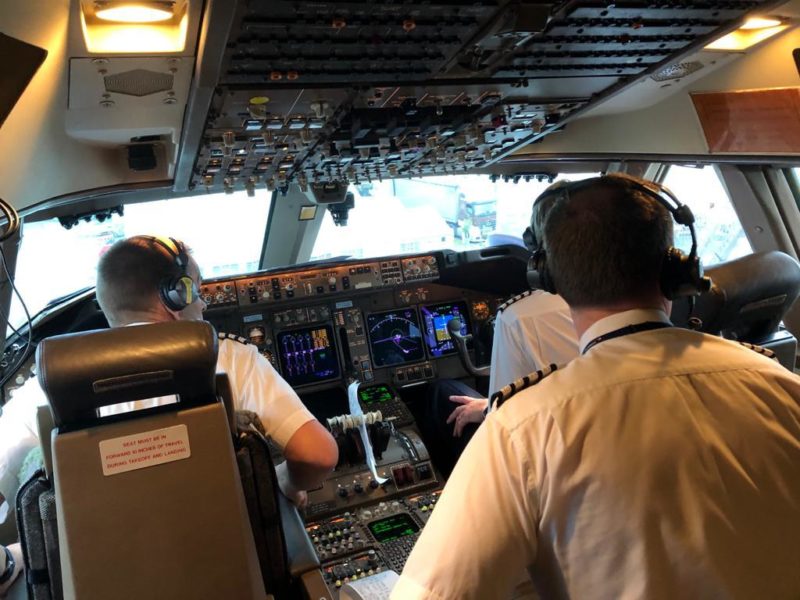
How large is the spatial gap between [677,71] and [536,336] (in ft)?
4.85

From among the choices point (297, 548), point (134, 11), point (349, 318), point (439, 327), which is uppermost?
point (134, 11)

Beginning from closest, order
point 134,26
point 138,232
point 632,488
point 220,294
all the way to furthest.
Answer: point 632,488 < point 134,26 < point 138,232 < point 220,294

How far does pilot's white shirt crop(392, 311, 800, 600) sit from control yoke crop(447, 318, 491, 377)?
232 centimetres

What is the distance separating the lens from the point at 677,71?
262cm

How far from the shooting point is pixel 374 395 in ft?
10.5

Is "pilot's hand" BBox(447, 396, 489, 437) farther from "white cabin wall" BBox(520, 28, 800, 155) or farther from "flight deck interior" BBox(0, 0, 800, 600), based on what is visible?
"white cabin wall" BBox(520, 28, 800, 155)

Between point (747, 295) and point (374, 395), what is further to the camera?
point (374, 395)

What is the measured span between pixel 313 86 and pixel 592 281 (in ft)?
3.26

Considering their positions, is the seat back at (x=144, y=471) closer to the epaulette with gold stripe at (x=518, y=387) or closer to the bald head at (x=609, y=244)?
the epaulette with gold stripe at (x=518, y=387)

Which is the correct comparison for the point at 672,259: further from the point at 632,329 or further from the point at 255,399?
the point at 255,399

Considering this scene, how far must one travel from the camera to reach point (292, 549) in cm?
160

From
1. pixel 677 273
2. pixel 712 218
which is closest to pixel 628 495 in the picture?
pixel 677 273

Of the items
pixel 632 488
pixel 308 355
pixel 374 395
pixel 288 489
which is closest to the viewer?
pixel 632 488

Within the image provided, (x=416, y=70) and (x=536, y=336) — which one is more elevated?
(x=416, y=70)
